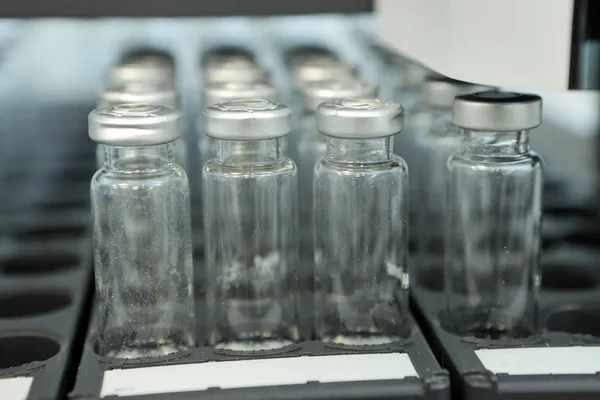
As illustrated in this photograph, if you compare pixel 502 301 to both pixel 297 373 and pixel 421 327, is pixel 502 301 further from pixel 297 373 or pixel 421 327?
pixel 297 373

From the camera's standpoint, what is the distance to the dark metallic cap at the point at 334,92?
87cm

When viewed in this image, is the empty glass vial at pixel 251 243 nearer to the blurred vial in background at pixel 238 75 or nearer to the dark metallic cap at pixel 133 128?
the dark metallic cap at pixel 133 128

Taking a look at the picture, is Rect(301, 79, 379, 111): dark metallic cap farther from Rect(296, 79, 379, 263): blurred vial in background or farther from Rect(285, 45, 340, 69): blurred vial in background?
Rect(285, 45, 340, 69): blurred vial in background

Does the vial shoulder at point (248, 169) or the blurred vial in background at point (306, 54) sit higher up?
the blurred vial in background at point (306, 54)

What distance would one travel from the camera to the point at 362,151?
683 millimetres

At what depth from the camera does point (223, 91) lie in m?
0.89

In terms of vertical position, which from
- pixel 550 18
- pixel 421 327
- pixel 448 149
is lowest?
pixel 421 327

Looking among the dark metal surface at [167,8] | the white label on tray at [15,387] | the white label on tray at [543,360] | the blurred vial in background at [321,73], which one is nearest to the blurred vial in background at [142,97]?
the dark metal surface at [167,8]

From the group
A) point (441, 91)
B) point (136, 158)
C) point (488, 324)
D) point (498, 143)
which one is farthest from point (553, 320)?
point (136, 158)

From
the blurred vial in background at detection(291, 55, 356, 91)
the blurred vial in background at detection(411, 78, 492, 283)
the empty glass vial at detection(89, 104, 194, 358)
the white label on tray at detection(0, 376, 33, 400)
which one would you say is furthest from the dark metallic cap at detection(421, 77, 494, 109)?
the white label on tray at detection(0, 376, 33, 400)

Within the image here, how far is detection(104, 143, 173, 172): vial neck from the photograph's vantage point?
Answer: 0.66 m

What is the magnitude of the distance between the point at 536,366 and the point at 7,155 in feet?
3.33

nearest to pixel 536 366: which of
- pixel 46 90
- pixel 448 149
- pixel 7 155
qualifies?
pixel 448 149

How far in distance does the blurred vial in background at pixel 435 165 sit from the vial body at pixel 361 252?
213 millimetres
